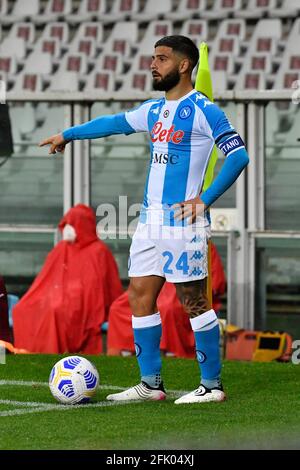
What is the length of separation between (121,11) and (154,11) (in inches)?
24.6

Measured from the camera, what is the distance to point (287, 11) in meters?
19.4

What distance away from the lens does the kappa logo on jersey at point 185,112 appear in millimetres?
6395

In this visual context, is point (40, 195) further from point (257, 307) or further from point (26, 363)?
point (26, 363)

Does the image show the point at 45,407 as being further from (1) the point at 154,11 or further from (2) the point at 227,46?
(1) the point at 154,11

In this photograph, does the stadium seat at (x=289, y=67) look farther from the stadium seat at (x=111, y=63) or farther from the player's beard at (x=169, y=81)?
the player's beard at (x=169, y=81)

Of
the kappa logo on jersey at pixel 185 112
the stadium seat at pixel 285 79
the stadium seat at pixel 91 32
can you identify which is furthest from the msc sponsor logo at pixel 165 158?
the stadium seat at pixel 91 32

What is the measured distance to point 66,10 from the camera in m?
21.3

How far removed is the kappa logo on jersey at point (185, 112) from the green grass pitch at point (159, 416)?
1435 millimetres

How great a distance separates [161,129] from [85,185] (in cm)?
446

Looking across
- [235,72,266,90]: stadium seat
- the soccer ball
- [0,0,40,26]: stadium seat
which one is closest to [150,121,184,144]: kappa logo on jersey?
the soccer ball

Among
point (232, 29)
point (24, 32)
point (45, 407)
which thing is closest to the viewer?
point (45, 407)

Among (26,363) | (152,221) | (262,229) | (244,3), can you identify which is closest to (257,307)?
(262,229)

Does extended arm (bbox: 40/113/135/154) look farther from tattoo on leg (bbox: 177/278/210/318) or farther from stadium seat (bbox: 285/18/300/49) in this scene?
stadium seat (bbox: 285/18/300/49)

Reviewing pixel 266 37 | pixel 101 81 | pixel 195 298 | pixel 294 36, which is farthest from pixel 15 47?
pixel 195 298
